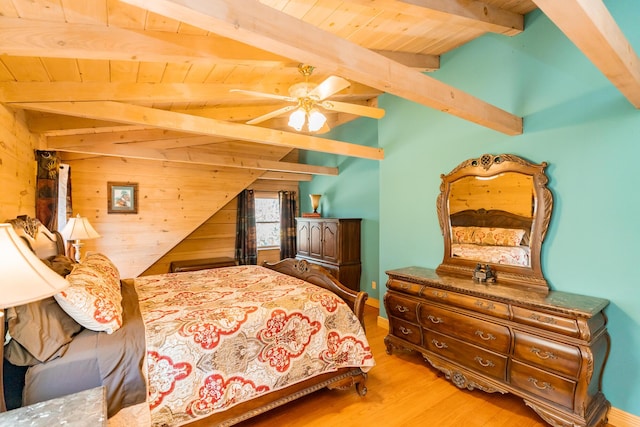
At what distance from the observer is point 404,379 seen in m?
2.67

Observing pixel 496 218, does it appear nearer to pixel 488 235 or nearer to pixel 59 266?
pixel 488 235

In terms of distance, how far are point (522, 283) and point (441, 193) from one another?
1.09 metres

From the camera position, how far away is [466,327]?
246 cm

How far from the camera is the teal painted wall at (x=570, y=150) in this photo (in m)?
2.05

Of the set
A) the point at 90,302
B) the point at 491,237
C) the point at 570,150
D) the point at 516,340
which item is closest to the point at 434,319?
the point at 516,340

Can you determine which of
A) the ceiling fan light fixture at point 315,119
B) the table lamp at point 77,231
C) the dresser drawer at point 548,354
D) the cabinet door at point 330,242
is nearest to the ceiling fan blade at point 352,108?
the ceiling fan light fixture at point 315,119

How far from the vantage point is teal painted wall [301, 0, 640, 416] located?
205cm

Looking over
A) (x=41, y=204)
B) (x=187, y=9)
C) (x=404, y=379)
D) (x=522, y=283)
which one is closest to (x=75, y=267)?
(x=41, y=204)

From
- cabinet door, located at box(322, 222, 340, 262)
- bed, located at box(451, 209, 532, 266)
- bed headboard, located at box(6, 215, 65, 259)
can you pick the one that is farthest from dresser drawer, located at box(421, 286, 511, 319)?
bed headboard, located at box(6, 215, 65, 259)

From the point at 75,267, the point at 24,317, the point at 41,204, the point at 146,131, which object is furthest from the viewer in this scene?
the point at 146,131

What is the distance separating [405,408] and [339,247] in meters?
2.52

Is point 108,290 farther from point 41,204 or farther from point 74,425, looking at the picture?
point 41,204

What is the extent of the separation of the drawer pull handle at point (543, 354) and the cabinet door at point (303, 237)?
3612 millimetres

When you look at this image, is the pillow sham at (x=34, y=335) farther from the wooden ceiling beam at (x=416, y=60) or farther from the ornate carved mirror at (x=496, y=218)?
the wooden ceiling beam at (x=416, y=60)
